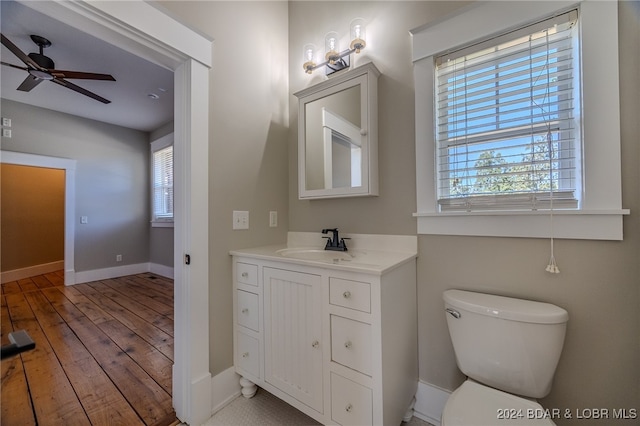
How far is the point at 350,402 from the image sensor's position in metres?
1.11

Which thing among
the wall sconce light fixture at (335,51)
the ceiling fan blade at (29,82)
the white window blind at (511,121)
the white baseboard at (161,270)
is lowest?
the white baseboard at (161,270)

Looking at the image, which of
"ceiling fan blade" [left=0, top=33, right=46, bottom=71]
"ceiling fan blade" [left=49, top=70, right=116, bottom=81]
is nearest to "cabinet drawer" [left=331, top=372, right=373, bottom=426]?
"ceiling fan blade" [left=0, top=33, right=46, bottom=71]

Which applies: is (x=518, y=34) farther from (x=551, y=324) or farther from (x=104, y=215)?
(x=104, y=215)

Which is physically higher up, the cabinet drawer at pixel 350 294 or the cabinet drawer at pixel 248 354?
the cabinet drawer at pixel 350 294

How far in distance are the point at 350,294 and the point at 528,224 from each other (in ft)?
2.79

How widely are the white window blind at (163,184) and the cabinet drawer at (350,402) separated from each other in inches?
165

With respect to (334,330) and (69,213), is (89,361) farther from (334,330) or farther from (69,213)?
(69,213)

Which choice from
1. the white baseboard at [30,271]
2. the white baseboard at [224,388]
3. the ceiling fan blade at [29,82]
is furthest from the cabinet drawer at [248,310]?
the white baseboard at [30,271]

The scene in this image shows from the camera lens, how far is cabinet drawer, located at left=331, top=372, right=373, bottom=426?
1060mm

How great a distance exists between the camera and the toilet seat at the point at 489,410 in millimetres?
854

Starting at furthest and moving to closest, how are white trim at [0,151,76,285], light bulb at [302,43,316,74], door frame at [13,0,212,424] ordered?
1. white trim at [0,151,76,285]
2. light bulb at [302,43,316,74]
3. door frame at [13,0,212,424]

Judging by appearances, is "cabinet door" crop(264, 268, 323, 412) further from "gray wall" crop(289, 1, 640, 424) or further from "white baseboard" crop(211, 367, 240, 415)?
"gray wall" crop(289, 1, 640, 424)

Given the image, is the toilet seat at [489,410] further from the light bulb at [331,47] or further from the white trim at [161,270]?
the white trim at [161,270]

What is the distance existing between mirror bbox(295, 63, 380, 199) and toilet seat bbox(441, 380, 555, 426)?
101 centimetres
